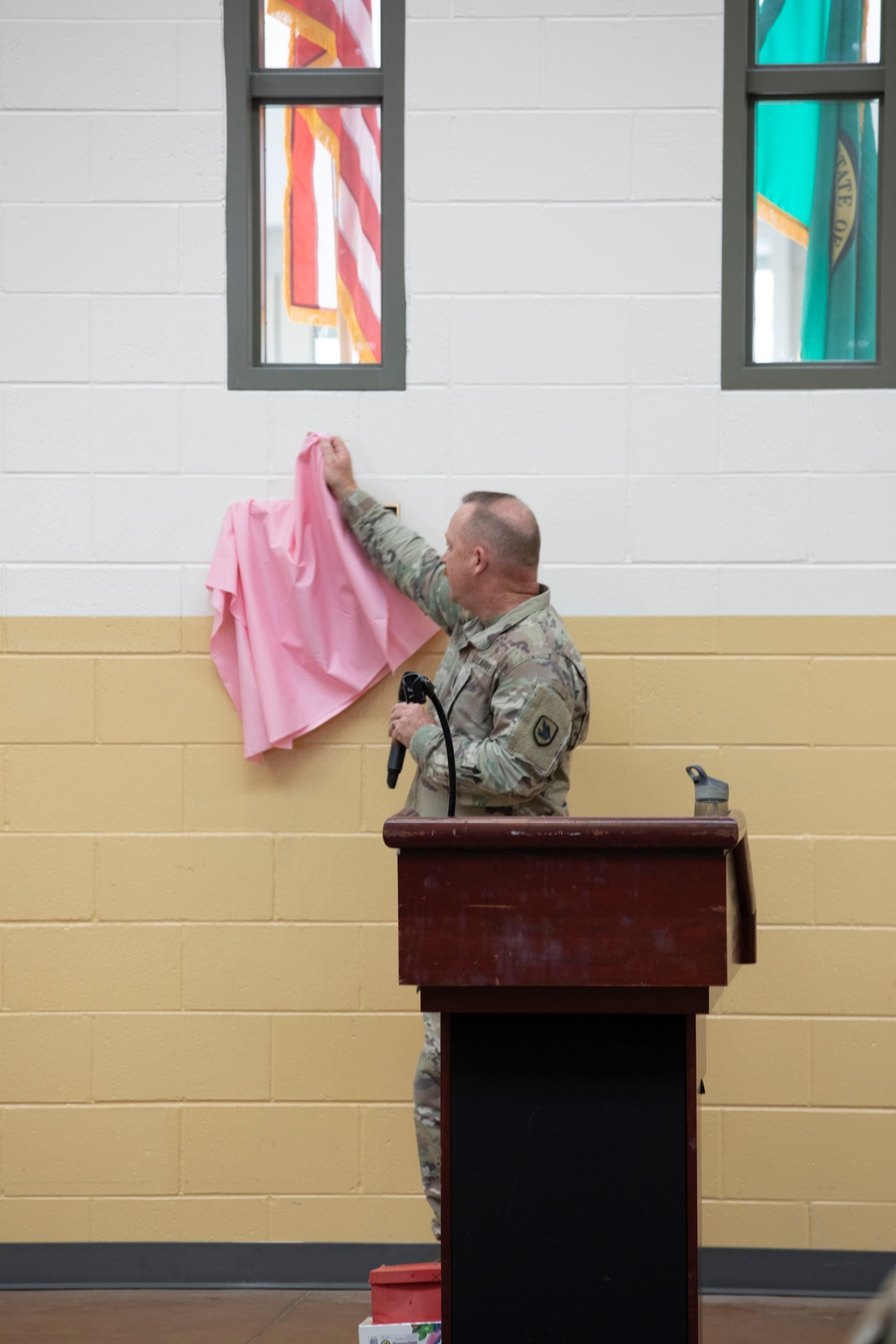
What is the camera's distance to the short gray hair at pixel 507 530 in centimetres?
271

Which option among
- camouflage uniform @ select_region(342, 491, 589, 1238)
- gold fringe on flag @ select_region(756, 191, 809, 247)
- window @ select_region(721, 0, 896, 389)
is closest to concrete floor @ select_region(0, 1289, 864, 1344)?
camouflage uniform @ select_region(342, 491, 589, 1238)

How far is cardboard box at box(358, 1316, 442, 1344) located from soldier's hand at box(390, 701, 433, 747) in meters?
1.06

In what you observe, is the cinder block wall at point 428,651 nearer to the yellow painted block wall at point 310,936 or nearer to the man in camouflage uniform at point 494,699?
the yellow painted block wall at point 310,936

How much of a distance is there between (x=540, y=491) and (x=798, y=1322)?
1969 mm

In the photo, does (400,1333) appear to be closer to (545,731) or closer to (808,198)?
(545,731)

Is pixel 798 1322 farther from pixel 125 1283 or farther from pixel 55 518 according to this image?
pixel 55 518

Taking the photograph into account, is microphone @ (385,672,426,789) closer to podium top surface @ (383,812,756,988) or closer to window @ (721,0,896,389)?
podium top surface @ (383,812,756,988)

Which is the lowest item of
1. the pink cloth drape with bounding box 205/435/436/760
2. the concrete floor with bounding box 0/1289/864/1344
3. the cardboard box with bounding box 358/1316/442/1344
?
the concrete floor with bounding box 0/1289/864/1344

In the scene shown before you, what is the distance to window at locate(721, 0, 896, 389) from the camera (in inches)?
123

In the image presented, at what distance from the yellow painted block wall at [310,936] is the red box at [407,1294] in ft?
2.33

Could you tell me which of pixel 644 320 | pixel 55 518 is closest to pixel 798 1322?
pixel 644 320

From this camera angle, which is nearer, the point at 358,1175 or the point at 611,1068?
the point at 611,1068

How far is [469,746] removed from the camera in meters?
A: 2.56

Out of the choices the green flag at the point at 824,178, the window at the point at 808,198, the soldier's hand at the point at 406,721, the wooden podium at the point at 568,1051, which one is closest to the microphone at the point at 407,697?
the soldier's hand at the point at 406,721
